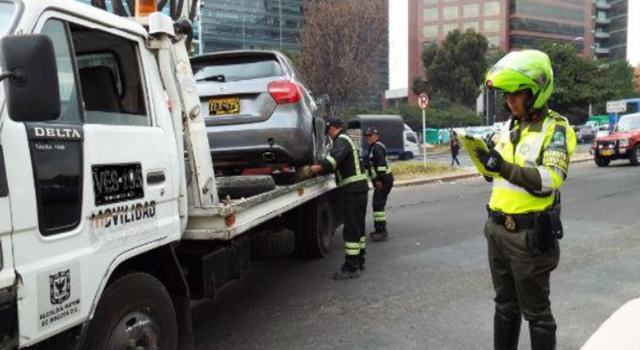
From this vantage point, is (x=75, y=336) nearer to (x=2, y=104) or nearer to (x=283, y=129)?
(x=2, y=104)

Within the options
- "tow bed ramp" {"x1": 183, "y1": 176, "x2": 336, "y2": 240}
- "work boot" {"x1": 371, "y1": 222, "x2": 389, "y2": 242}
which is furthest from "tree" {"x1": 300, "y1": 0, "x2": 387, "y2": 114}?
"tow bed ramp" {"x1": 183, "y1": 176, "x2": 336, "y2": 240}

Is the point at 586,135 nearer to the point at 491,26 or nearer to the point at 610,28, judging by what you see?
the point at 491,26

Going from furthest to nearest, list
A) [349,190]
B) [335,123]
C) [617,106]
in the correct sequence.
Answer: [617,106] → [335,123] → [349,190]

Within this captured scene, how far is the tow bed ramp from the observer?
3.85 meters

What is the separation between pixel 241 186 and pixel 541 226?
2.45 metres

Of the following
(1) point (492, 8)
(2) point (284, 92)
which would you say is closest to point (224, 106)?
(2) point (284, 92)

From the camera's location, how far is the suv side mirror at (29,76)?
7.39 feet

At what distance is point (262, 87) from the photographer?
5895 millimetres

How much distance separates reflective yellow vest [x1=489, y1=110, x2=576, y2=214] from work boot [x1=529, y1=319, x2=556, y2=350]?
24.0 inches

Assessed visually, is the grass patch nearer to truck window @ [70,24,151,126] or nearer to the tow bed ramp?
the tow bed ramp

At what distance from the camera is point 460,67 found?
6644cm

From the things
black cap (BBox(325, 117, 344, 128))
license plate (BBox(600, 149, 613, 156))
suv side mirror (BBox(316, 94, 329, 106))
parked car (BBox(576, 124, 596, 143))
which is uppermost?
suv side mirror (BBox(316, 94, 329, 106))

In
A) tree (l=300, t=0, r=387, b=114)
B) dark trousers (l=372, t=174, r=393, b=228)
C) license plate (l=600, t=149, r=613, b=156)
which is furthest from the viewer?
tree (l=300, t=0, r=387, b=114)

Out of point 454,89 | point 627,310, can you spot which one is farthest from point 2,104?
point 454,89
